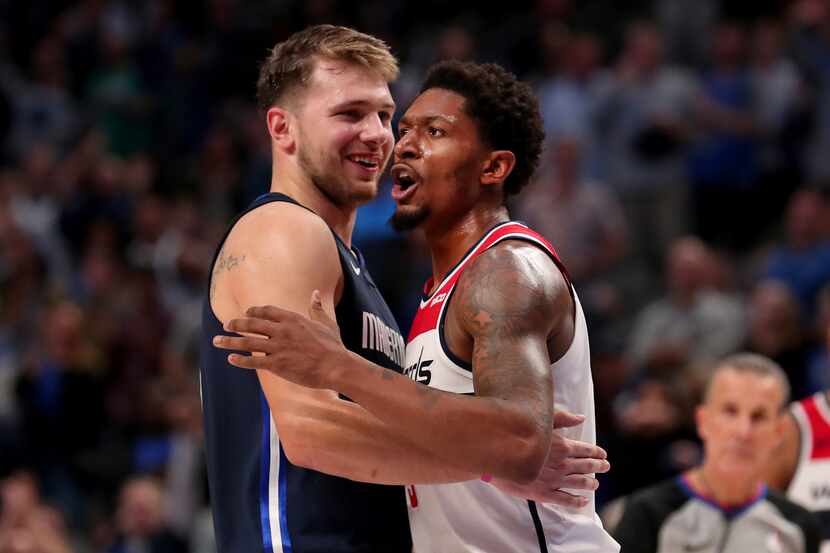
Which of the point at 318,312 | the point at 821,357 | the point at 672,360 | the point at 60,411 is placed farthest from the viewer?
the point at 60,411

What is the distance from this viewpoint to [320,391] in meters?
3.71

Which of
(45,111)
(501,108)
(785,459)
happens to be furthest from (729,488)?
(45,111)

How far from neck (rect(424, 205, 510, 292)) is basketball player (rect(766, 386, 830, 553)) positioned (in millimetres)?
2485

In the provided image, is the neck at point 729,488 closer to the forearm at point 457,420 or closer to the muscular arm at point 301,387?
the muscular arm at point 301,387

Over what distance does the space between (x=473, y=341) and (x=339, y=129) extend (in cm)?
108

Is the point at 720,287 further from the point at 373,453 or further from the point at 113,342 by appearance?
the point at 373,453

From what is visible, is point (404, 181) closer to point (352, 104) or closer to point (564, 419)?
point (352, 104)

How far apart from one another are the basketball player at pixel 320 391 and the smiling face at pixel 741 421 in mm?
1998

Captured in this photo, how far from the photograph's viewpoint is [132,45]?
14.8 metres

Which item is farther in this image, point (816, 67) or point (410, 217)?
point (816, 67)

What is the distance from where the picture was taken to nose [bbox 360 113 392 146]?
15.2 feet

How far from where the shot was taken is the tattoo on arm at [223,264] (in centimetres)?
406

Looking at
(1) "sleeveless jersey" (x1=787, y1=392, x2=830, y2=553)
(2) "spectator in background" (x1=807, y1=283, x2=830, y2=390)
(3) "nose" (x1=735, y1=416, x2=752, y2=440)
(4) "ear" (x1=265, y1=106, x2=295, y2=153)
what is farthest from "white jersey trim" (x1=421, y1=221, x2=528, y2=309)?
(2) "spectator in background" (x1=807, y1=283, x2=830, y2=390)

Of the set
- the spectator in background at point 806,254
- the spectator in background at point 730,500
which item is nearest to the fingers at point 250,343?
the spectator in background at point 730,500
